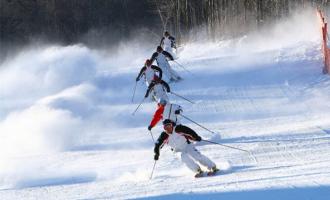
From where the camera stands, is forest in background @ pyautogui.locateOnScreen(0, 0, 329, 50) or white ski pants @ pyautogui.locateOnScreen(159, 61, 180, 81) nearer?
white ski pants @ pyautogui.locateOnScreen(159, 61, 180, 81)

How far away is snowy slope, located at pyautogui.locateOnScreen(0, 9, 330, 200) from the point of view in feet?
31.6

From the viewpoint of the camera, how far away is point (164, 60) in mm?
21688

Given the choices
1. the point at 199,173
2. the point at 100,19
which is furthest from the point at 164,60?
the point at 100,19

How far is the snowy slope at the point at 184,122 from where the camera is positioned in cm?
964

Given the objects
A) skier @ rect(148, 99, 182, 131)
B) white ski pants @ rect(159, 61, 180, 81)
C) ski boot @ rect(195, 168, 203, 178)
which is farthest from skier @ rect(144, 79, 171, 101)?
ski boot @ rect(195, 168, 203, 178)

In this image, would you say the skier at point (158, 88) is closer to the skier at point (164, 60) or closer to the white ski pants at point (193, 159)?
the skier at point (164, 60)

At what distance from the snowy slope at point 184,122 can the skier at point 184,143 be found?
0.39 meters

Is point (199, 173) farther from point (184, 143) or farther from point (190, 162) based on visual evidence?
point (184, 143)

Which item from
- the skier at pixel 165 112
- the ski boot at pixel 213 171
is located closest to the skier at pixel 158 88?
the skier at pixel 165 112

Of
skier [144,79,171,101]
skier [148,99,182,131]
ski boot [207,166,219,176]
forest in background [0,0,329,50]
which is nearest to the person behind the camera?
ski boot [207,166,219,176]

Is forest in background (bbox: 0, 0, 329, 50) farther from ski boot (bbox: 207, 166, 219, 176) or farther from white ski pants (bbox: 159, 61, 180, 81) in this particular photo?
ski boot (bbox: 207, 166, 219, 176)

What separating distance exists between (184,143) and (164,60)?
1150 centimetres

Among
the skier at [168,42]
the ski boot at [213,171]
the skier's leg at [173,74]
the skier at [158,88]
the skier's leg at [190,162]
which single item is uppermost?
the skier at [168,42]

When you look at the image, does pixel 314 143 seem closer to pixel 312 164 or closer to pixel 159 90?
pixel 312 164
